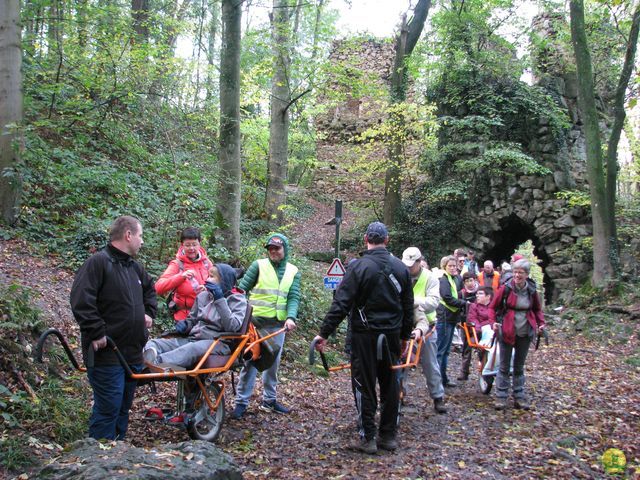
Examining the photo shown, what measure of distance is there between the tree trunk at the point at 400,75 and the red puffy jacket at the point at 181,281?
12.9 m

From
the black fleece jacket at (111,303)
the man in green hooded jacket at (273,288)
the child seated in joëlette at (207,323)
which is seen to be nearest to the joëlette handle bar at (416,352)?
the man in green hooded jacket at (273,288)

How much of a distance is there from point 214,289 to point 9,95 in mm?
5197

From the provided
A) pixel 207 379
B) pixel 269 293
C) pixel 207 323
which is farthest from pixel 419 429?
pixel 207 323

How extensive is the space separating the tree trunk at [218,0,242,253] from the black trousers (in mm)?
4835

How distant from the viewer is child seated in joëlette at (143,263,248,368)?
429 cm

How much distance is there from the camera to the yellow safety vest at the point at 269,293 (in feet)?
18.1

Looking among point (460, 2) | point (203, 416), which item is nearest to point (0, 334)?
point (203, 416)

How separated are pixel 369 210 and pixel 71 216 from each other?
14631 mm

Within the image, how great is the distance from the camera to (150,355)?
406cm

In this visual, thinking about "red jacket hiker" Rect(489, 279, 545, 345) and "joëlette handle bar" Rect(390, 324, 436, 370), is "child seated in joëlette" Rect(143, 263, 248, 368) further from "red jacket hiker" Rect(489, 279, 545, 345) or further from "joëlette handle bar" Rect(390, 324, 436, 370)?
"red jacket hiker" Rect(489, 279, 545, 345)

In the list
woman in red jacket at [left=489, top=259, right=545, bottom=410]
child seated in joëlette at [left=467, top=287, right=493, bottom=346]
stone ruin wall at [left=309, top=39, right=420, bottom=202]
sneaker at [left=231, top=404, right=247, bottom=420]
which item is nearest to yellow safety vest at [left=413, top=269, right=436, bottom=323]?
woman in red jacket at [left=489, top=259, right=545, bottom=410]

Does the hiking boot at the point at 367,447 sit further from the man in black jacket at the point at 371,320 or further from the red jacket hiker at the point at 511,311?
the red jacket hiker at the point at 511,311

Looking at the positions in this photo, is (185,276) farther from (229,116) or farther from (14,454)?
(229,116)

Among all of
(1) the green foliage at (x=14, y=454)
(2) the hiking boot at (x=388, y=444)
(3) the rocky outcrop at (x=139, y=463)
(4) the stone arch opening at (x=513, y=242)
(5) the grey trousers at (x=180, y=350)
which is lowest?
(2) the hiking boot at (x=388, y=444)
